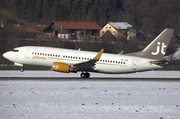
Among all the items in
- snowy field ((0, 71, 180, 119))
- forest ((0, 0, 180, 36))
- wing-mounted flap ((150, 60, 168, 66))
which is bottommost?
snowy field ((0, 71, 180, 119))

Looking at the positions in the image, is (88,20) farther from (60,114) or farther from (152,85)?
(60,114)

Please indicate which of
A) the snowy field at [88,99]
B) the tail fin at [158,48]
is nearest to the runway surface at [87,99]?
the snowy field at [88,99]

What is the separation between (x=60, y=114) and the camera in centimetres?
2508

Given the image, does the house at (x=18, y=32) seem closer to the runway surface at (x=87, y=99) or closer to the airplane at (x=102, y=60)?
the airplane at (x=102, y=60)

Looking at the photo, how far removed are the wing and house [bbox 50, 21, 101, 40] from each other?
248 ft

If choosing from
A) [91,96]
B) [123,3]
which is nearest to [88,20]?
[123,3]

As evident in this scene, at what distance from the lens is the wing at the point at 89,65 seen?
145 ft

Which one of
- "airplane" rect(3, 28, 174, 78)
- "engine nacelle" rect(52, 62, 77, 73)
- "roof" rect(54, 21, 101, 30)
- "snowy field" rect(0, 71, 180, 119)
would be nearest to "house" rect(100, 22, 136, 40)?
"roof" rect(54, 21, 101, 30)

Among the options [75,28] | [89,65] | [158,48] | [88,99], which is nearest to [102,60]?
[89,65]

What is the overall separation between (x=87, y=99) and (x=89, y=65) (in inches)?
569

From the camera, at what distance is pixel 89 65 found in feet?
147

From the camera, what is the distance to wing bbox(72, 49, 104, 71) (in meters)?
44.1

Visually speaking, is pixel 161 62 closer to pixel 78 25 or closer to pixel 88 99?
pixel 88 99

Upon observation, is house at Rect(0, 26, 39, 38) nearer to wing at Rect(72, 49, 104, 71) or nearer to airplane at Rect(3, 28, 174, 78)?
airplane at Rect(3, 28, 174, 78)
